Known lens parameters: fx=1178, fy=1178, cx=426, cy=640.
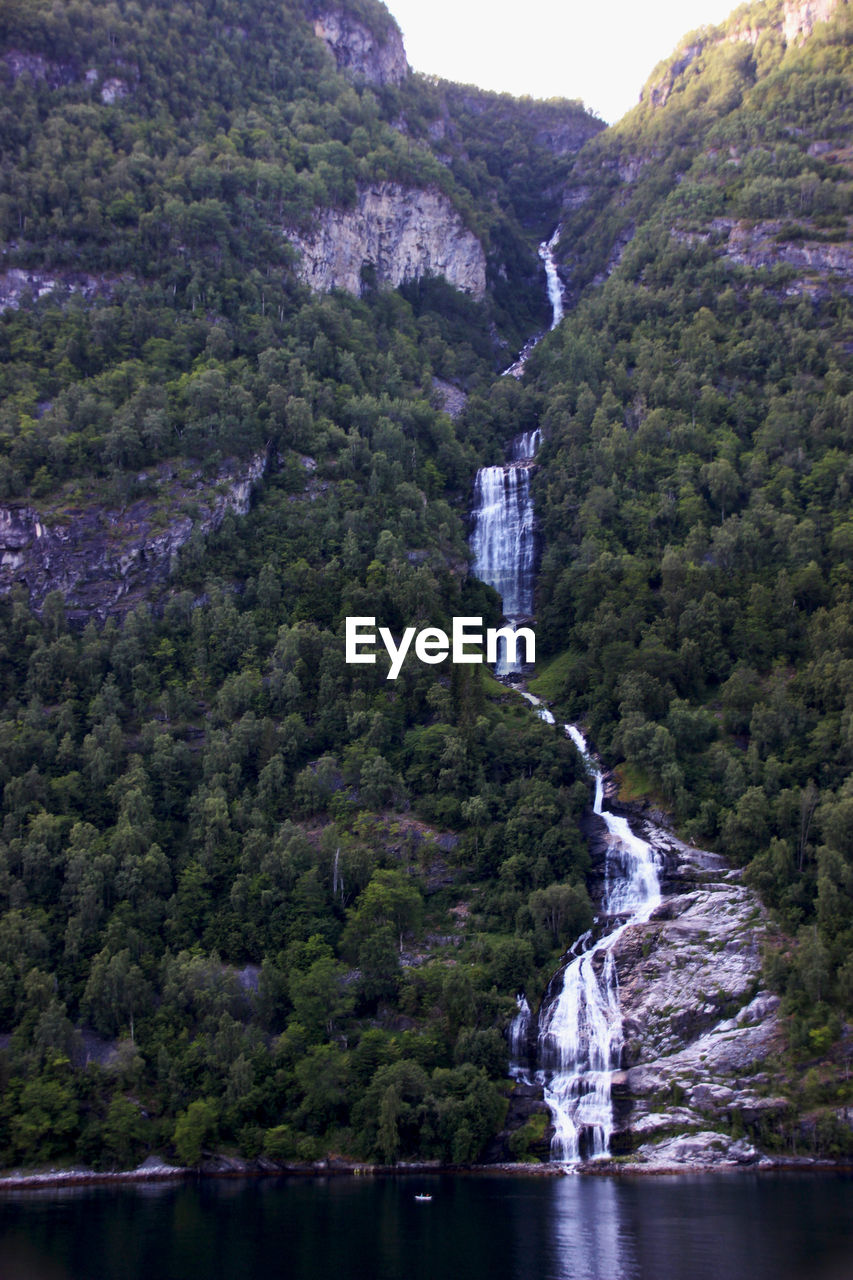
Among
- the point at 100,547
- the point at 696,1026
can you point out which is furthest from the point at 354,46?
the point at 696,1026

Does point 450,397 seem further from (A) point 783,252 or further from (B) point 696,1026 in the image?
(B) point 696,1026

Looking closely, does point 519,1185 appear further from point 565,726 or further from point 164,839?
point 565,726

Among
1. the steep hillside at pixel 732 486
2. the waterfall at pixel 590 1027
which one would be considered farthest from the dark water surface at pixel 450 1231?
the steep hillside at pixel 732 486

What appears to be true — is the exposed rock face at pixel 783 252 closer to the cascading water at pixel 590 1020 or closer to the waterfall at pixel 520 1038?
the cascading water at pixel 590 1020

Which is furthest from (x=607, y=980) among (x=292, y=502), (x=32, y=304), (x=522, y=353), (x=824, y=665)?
(x=522, y=353)

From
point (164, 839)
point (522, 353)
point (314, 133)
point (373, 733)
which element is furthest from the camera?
point (522, 353)

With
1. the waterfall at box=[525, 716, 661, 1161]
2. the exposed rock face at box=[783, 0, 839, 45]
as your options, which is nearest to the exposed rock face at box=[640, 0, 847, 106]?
the exposed rock face at box=[783, 0, 839, 45]
